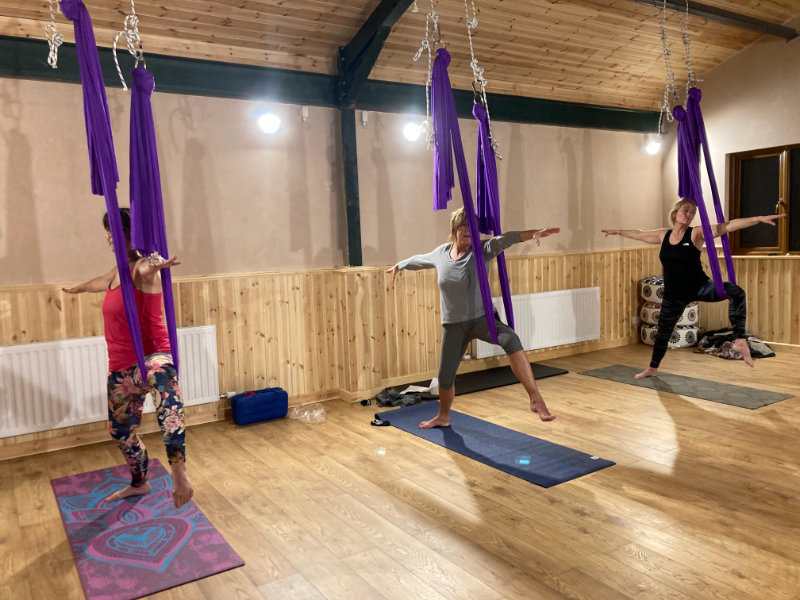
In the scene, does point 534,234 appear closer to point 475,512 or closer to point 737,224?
point 475,512

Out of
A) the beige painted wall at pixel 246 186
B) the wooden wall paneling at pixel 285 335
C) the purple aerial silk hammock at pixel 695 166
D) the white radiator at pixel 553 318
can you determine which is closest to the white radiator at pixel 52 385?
the beige painted wall at pixel 246 186

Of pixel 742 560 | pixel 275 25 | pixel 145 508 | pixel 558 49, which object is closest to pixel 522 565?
pixel 742 560

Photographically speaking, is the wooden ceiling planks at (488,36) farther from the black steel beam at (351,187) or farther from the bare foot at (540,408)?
the bare foot at (540,408)

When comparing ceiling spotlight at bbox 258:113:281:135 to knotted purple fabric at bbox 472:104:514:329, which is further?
ceiling spotlight at bbox 258:113:281:135

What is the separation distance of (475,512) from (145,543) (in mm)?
1471

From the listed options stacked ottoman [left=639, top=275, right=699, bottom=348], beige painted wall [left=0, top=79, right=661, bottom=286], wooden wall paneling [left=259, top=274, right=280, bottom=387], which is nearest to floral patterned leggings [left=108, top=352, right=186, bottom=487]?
beige painted wall [left=0, top=79, right=661, bottom=286]

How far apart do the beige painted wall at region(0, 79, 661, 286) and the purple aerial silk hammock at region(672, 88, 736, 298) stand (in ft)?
6.49

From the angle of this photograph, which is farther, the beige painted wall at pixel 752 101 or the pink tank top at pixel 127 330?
the beige painted wall at pixel 752 101

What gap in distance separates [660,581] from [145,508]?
2.35 meters

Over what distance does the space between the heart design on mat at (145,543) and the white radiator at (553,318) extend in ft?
11.7

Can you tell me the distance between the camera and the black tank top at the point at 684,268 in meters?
4.90

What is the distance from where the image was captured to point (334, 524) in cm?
295

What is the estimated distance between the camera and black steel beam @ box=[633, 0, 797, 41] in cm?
537

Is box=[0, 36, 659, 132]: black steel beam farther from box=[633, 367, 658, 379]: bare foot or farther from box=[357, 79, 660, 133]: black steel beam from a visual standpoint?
box=[633, 367, 658, 379]: bare foot
